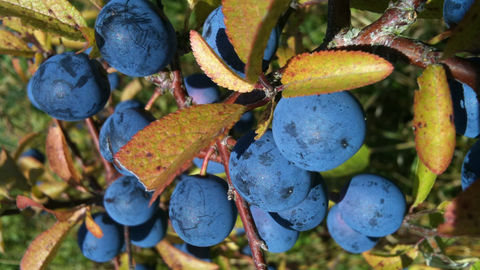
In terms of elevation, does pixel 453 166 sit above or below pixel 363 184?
below

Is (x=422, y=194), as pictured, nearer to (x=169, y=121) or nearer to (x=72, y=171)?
(x=169, y=121)

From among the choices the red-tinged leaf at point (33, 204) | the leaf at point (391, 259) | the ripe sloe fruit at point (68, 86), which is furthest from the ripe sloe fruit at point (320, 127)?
the red-tinged leaf at point (33, 204)

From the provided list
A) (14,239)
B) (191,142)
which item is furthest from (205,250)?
(14,239)

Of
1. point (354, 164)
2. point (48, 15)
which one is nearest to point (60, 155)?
point (48, 15)

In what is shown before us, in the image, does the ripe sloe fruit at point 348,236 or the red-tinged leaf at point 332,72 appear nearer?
the red-tinged leaf at point 332,72

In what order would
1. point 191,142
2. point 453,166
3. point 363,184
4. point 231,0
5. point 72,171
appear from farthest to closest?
point 453,166 < point 72,171 < point 363,184 < point 191,142 < point 231,0

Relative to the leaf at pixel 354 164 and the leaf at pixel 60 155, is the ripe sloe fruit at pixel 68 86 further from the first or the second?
the leaf at pixel 354 164

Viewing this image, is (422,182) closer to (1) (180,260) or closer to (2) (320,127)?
(2) (320,127)
